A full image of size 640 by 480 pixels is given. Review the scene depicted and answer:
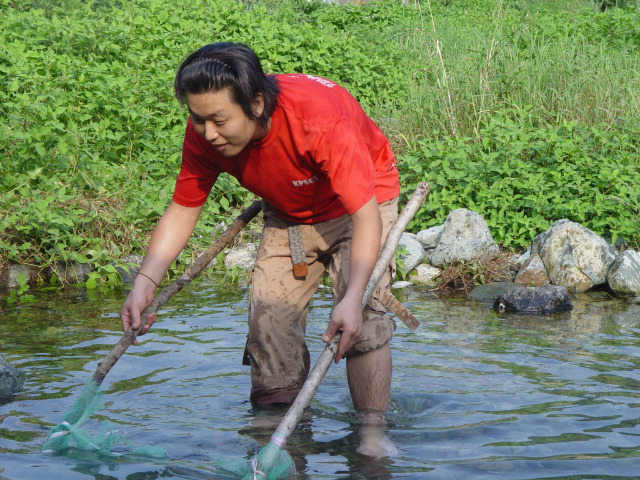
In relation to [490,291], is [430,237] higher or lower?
higher

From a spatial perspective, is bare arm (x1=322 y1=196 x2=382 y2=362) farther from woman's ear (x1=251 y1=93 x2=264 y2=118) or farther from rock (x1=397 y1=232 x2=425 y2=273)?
rock (x1=397 y1=232 x2=425 y2=273)

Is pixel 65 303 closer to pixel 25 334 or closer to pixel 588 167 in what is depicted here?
pixel 25 334

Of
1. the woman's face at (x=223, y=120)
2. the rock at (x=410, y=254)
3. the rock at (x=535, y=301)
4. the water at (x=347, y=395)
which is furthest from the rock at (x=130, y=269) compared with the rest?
the woman's face at (x=223, y=120)

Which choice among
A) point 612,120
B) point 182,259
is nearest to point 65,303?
point 182,259

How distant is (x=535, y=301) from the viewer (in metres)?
6.21

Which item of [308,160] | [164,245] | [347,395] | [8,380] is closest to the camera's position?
[308,160]

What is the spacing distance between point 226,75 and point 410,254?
4374mm

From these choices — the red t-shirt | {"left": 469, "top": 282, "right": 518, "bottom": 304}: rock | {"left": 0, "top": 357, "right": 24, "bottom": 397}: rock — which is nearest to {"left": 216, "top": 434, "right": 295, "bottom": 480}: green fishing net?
the red t-shirt

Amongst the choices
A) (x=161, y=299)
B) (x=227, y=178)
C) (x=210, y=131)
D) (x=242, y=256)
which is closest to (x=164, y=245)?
(x=161, y=299)

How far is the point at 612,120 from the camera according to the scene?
8.18 meters

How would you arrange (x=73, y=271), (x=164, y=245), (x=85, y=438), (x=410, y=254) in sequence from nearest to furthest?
(x=85, y=438)
(x=164, y=245)
(x=73, y=271)
(x=410, y=254)

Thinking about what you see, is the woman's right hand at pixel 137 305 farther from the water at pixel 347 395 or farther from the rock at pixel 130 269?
the rock at pixel 130 269

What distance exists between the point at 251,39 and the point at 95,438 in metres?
7.44

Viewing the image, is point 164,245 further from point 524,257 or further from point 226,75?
point 524,257
